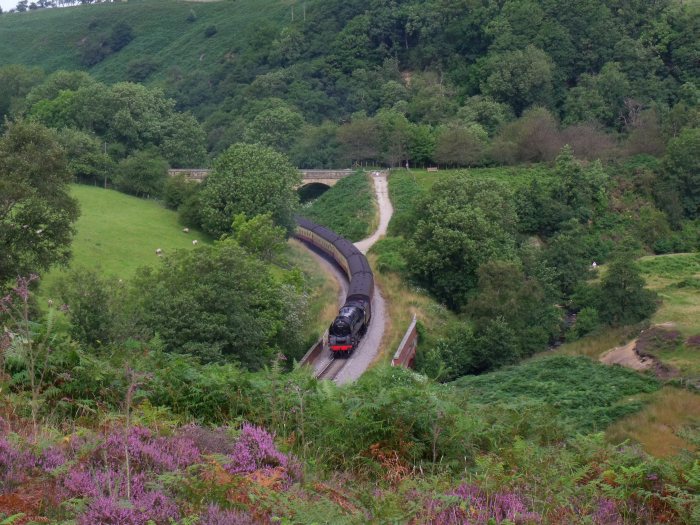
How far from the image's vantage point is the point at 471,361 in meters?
29.0

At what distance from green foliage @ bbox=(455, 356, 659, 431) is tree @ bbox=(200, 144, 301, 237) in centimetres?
2034

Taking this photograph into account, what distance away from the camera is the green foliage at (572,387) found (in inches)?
693

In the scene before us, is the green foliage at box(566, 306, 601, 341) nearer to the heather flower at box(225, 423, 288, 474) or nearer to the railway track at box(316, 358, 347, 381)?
the railway track at box(316, 358, 347, 381)

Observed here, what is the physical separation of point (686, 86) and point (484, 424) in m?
66.5

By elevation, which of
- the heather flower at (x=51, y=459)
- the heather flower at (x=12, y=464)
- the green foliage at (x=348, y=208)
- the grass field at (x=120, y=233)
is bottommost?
the green foliage at (x=348, y=208)

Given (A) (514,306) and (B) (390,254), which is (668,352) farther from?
(B) (390,254)

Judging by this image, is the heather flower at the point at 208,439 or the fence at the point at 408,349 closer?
the heather flower at the point at 208,439

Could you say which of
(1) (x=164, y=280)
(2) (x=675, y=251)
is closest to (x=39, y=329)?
(1) (x=164, y=280)

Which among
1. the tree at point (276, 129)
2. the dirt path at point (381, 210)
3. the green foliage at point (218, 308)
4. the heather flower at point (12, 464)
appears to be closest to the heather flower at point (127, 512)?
the heather flower at point (12, 464)

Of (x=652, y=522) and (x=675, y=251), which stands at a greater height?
(x=652, y=522)

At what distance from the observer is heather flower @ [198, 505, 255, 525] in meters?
5.23

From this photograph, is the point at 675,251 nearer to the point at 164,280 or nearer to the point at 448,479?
the point at 164,280

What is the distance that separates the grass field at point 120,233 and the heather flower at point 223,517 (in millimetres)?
24333

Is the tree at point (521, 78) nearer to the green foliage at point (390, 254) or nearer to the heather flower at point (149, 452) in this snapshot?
the green foliage at point (390, 254)
